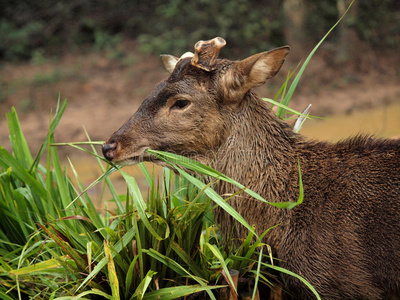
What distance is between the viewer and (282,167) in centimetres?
321

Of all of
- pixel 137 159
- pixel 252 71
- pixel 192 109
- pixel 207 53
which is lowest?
pixel 137 159

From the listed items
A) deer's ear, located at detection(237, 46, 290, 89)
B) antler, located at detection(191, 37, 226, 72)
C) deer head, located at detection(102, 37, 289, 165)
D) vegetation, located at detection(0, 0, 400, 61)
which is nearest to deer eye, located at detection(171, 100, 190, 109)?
deer head, located at detection(102, 37, 289, 165)

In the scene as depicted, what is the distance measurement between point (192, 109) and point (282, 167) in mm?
652

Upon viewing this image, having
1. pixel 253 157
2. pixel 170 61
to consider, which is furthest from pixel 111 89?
pixel 253 157

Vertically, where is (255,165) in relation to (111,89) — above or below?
above

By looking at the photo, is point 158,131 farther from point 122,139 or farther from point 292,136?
point 292,136

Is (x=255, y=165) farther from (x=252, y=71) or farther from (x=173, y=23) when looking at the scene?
(x=173, y=23)

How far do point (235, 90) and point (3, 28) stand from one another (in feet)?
35.2

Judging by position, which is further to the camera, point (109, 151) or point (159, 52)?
point (159, 52)

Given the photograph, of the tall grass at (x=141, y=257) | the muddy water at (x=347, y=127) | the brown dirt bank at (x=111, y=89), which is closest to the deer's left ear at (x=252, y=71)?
the tall grass at (x=141, y=257)

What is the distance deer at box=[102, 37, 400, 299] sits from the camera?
290 centimetres

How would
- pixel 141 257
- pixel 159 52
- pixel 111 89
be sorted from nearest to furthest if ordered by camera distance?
pixel 141 257 < pixel 111 89 < pixel 159 52

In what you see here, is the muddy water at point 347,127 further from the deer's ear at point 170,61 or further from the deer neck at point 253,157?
the deer neck at point 253,157

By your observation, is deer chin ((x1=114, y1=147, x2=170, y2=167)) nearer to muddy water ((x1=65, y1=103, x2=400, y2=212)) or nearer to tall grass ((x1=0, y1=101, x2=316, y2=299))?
tall grass ((x1=0, y1=101, x2=316, y2=299))
